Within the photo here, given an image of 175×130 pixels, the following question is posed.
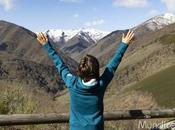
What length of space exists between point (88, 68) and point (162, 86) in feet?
194

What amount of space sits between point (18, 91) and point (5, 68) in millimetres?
139696

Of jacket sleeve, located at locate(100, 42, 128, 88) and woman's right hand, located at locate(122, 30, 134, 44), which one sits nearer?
jacket sleeve, located at locate(100, 42, 128, 88)

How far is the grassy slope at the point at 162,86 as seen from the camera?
53.6m

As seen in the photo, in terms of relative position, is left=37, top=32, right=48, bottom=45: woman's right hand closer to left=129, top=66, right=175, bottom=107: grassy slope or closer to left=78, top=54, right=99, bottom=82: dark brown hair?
left=78, top=54, right=99, bottom=82: dark brown hair

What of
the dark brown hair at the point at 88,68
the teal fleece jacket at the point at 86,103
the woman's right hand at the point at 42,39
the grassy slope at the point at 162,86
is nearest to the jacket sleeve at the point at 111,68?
the teal fleece jacket at the point at 86,103

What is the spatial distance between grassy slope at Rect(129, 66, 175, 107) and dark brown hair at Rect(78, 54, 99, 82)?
44.3 metres

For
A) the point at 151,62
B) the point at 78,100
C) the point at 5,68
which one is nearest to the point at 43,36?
the point at 78,100

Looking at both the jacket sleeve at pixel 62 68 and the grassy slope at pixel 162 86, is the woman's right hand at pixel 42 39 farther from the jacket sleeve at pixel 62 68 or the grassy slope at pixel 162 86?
the grassy slope at pixel 162 86

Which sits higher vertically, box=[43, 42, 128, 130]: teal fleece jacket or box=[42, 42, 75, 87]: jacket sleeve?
box=[42, 42, 75, 87]: jacket sleeve

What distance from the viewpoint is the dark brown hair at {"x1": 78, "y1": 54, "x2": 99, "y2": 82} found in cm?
541

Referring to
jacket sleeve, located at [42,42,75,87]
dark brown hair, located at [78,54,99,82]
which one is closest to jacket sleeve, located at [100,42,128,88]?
dark brown hair, located at [78,54,99,82]

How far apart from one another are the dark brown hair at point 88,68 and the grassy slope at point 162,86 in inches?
1745

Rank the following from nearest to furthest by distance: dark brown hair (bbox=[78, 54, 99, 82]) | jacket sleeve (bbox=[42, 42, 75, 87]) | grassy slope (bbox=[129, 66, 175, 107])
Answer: dark brown hair (bbox=[78, 54, 99, 82]), jacket sleeve (bbox=[42, 42, 75, 87]), grassy slope (bbox=[129, 66, 175, 107])

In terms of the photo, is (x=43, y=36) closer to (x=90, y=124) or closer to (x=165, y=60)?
(x=90, y=124)
